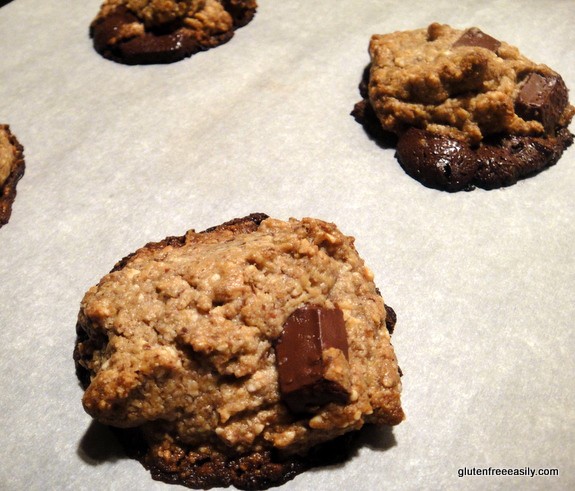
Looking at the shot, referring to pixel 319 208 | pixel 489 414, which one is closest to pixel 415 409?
pixel 489 414

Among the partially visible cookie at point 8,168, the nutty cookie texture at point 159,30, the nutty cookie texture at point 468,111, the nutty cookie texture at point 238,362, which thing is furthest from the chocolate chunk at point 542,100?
the partially visible cookie at point 8,168

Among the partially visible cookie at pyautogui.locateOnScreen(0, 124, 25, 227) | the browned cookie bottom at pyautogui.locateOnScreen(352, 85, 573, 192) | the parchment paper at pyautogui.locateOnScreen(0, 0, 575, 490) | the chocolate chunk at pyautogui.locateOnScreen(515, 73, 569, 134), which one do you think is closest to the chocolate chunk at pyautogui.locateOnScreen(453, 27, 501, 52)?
the chocolate chunk at pyautogui.locateOnScreen(515, 73, 569, 134)

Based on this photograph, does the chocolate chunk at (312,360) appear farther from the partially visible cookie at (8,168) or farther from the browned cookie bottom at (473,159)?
the partially visible cookie at (8,168)

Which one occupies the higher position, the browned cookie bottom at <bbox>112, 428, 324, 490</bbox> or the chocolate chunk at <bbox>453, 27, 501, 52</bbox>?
the chocolate chunk at <bbox>453, 27, 501, 52</bbox>

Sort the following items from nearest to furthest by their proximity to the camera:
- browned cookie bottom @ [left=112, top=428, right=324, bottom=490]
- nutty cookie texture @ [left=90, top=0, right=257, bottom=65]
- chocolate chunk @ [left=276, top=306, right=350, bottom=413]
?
1. chocolate chunk @ [left=276, top=306, right=350, bottom=413]
2. browned cookie bottom @ [left=112, top=428, right=324, bottom=490]
3. nutty cookie texture @ [left=90, top=0, right=257, bottom=65]

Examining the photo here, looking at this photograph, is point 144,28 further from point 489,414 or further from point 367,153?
point 489,414

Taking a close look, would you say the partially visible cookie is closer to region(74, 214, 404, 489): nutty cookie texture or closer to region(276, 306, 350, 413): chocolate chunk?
region(74, 214, 404, 489): nutty cookie texture

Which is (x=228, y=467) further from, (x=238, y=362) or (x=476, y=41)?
(x=476, y=41)
